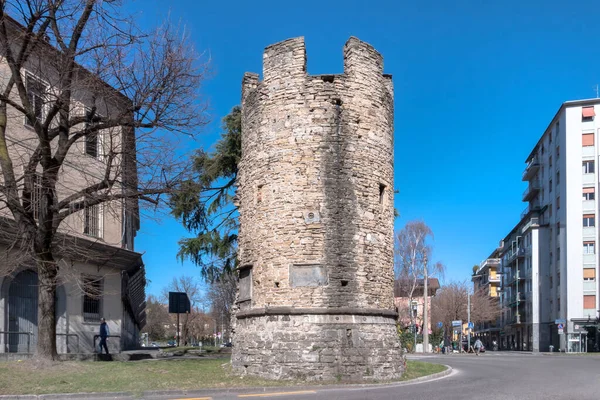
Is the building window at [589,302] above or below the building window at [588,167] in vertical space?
below

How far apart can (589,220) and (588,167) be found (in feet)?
15.5

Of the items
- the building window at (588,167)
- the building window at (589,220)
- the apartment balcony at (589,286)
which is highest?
the building window at (588,167)

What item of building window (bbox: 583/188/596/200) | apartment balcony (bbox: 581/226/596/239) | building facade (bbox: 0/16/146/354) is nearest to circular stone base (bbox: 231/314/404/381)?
building facade (bbox: 0/16/146/354)

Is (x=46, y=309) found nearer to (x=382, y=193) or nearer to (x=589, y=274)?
(x=382, y=193)

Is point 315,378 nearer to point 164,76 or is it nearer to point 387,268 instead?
point 387,268

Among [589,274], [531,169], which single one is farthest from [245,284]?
[531,169]

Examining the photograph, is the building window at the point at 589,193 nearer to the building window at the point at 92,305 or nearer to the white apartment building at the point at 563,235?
the white apartment building at the point at 563,235

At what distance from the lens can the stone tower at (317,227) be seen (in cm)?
A: 1680

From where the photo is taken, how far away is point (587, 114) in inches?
2266

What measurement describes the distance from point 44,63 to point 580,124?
51917 millimetres

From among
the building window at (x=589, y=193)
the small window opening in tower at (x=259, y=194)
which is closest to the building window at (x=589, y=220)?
the building window at (x=589, y=193)

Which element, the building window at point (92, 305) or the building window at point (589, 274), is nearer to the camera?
the building window at point (92, 305)

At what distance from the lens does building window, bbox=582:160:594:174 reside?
187 feet

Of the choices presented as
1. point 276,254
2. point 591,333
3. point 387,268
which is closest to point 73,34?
point 276,254
